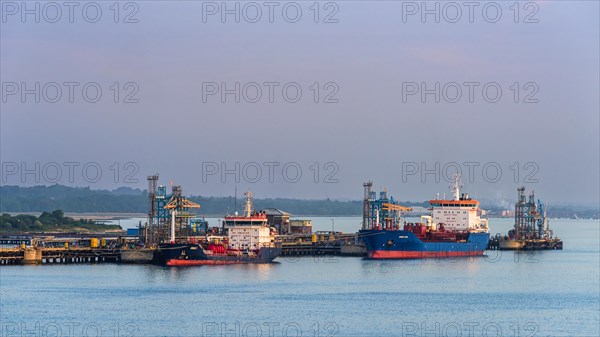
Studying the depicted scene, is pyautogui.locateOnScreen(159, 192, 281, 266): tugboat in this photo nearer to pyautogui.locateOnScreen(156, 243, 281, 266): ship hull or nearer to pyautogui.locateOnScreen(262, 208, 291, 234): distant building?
pyautogui.locateOnScreen(156, 243, 281, 266): ship hull

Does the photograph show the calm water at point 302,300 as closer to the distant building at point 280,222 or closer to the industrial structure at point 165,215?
the industrial structure at point 165,215

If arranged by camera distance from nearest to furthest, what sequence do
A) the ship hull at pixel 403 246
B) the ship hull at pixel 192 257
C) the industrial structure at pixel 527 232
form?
1. the ship hull at pixel 192 257
2. the ship hull at pixel 403 246
3. the industrial structure at pixel 527 232

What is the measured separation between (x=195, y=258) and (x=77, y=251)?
1266 cm

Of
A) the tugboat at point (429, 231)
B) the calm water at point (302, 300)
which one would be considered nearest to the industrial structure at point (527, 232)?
the tugboat at point (429, 231)

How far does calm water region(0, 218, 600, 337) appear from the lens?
2486 inches

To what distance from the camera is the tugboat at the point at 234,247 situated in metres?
102

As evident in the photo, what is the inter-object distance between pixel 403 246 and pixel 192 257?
23199 mm

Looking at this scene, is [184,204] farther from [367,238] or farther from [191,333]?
[191,333]

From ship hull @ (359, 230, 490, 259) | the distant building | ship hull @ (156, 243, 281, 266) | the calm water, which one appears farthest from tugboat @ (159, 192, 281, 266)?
the distant building

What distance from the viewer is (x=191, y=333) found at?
200ft

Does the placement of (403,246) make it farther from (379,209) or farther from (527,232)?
(527,232)

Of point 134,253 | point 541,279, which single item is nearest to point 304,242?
point 134,253

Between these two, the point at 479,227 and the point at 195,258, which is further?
the point at 479,227

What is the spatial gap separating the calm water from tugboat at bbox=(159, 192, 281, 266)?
7.38 feet
